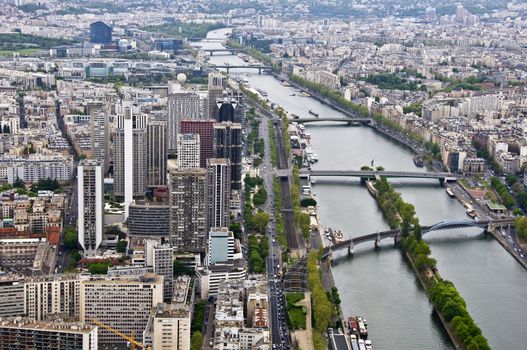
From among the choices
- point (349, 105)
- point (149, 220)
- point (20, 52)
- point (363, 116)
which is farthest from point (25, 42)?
point (149, 220)

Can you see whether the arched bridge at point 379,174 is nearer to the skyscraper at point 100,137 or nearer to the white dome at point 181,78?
the skyscraper at point 100,137

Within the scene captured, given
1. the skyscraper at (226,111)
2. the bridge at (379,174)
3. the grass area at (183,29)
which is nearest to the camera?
the skyscraper at (226,111)

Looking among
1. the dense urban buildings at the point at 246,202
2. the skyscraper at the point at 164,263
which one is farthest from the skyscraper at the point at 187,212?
the skyscraper at the point at 164,263

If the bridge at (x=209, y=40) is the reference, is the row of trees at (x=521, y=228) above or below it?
above

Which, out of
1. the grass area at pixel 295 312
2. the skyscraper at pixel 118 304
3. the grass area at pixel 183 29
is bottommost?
the grass area at pixel 183 29

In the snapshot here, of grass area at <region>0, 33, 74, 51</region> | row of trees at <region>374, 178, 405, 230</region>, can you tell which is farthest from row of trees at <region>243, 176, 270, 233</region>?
grass area at <region>0, 33, 74, 51</region>

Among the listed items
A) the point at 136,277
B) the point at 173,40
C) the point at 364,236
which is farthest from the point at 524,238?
the point at 173,40
